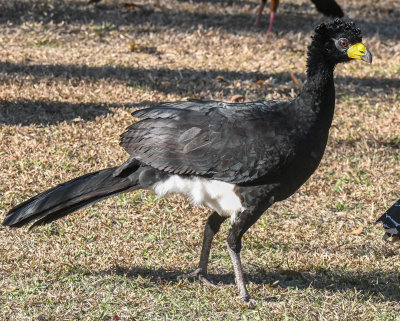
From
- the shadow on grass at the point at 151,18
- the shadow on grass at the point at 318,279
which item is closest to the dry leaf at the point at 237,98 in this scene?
the shadow on grass at the point at 151,18

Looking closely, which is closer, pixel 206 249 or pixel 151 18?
pixel 206 249

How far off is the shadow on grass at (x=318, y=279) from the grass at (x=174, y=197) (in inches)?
0.5

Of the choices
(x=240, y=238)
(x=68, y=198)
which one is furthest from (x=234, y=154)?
(x=68, y=198)

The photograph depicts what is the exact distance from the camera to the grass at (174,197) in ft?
15.1

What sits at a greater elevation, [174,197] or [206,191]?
[206,191]

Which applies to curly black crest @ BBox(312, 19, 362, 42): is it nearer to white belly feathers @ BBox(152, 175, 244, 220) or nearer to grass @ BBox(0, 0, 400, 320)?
white belly feathers @ BBox(152, 175, 244, 220)

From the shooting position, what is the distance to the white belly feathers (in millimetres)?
4477

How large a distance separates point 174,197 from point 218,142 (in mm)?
1695

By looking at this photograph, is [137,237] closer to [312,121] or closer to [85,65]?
[312,121]

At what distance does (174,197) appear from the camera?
20.0 ft

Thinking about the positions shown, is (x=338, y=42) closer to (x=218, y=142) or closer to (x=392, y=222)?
(x=218, y=142)

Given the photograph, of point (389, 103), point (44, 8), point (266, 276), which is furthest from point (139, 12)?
point (266, 276)

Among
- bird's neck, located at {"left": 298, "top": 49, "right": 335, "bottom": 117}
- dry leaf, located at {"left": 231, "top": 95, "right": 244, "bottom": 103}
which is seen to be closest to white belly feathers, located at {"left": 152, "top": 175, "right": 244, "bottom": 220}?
bird's neck, located at {"left": 298, "top": 49, "right": 335, "bottom": 117}

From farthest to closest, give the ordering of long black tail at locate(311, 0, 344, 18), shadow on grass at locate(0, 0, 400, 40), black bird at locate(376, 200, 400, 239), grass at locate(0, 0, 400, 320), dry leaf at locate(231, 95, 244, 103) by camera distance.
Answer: long black tail at locate(311, 0, 344, 18)
shadow on grass at locate(0, 0, 400, 40)
dry leaf at locate(231, 95, 244, 103)
black bird at locate(376, 200, 400, 239)
grass at locate(0, 0, 400, 320)
